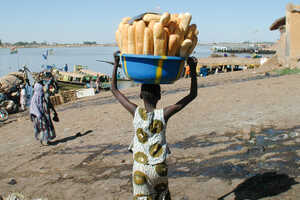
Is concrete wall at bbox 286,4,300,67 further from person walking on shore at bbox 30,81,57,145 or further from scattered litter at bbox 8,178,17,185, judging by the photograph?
scattered litter at bbox 8,178,17,185

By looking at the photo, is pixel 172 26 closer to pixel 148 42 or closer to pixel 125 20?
pixel 148 42

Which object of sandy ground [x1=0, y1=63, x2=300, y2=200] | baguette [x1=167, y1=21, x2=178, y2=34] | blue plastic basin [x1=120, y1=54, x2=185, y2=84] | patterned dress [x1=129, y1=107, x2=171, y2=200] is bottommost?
sandy ground [x1=0, y1=63, x2=300, y2=200]

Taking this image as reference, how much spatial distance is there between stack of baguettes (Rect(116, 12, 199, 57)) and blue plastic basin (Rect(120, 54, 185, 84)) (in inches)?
1.9

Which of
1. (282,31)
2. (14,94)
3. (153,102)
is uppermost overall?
(282,31)

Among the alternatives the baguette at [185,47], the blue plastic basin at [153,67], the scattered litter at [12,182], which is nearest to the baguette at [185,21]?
the baguette at [185,47]

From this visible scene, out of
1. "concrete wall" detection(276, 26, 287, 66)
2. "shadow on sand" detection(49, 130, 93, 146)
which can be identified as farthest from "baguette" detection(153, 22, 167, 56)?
"concrete wall" detection(276, 26, 287, 66)

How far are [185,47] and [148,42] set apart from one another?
10.4 inches

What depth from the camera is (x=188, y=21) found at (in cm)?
213

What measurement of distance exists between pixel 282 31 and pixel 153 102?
17.9 metres

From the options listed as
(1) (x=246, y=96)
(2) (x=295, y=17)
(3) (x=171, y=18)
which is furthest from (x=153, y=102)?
(2) (x=295, y=17)

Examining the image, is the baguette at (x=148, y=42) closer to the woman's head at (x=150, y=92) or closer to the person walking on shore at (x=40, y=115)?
the woman's head at (x=150, y=92)

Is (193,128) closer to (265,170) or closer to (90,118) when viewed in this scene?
(265,170)

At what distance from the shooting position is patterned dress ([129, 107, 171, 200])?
2283 mm

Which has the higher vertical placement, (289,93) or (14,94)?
(289,93)
